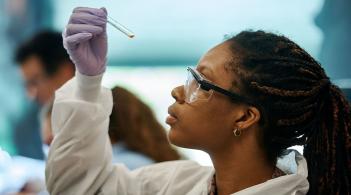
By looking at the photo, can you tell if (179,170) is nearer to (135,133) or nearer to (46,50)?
(135,133)

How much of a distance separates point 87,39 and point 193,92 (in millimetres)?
303

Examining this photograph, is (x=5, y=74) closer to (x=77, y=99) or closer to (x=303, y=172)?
(x=77, y=99)

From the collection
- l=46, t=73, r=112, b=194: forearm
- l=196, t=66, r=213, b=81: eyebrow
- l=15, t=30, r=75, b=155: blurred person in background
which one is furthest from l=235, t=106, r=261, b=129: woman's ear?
l=15, t=30, r=75, b=155: blurred person in background

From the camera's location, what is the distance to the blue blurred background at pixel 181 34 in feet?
7.23

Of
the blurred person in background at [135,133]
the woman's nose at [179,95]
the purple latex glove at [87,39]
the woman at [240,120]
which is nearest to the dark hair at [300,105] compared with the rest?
the woman at [240,120]

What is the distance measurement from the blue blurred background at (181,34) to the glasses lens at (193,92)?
0.85 metres

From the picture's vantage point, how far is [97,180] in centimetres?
142

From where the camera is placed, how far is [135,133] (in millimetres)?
2121

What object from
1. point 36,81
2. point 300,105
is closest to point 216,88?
point 300,105

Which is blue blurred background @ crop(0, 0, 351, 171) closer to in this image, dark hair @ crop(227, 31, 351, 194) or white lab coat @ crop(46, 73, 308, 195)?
white lab coat @ crop(46, 73, 308, 195)

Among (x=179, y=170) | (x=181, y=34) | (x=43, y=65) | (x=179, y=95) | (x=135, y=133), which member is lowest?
(x=135, y=133)

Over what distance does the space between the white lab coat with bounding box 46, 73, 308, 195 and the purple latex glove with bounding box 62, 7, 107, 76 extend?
0.03 meters

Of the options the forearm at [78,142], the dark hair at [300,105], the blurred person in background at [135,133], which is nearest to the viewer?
the dark hair at [300,105]

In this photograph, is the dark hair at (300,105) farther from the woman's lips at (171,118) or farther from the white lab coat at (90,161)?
the woman's lips at (171,118)
